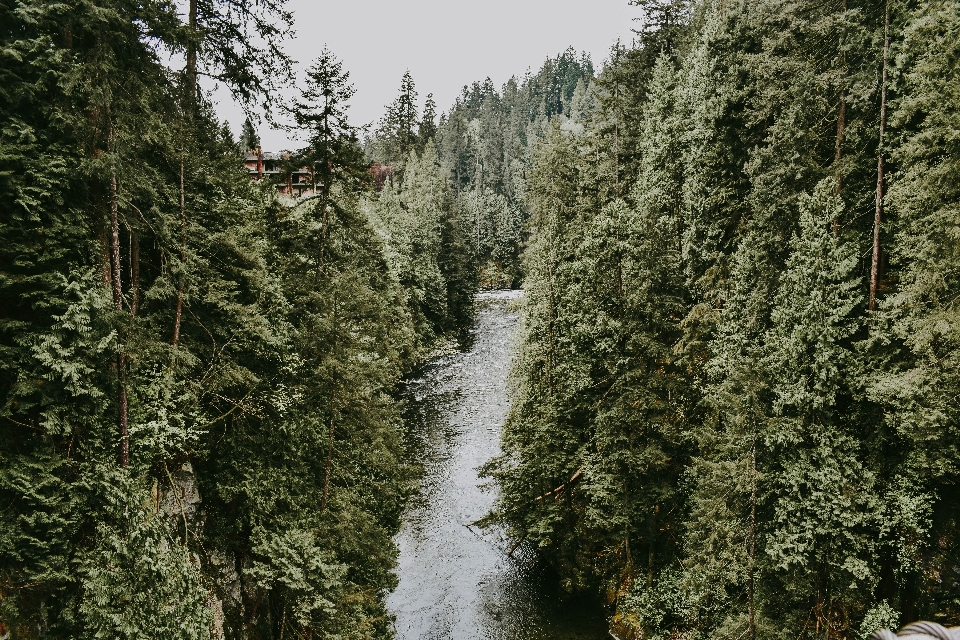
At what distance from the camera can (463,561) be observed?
25906mm

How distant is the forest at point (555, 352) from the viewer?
9.64 m

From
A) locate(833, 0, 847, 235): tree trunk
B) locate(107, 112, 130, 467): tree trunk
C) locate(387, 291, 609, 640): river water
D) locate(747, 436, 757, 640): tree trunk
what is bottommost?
locate(387, 291, 609, 640): river water

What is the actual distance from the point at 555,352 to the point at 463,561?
10424 mm

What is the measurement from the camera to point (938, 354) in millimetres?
13586

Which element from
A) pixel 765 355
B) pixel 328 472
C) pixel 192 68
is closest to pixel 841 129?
pixel 765 355

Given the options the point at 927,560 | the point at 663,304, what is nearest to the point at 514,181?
the point at 663,304

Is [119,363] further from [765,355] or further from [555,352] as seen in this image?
[555,352]

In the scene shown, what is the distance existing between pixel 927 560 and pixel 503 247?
81.3 m

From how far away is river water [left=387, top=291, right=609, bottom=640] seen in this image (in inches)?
864

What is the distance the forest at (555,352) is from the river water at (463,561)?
184 cm

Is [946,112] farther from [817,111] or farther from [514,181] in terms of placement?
[514,181]

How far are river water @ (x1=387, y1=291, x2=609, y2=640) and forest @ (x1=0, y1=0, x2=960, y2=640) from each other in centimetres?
184

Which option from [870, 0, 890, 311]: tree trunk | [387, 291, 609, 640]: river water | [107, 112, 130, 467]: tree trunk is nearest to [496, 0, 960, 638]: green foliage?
[870, 0, 890, 311]: tree trunk

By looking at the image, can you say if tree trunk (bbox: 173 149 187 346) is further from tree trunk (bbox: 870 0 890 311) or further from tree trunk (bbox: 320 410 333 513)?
tree trunk (bbox: 870 0 890 311)
